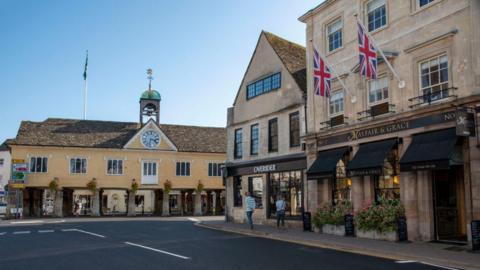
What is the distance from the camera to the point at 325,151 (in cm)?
2211

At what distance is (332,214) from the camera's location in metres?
20.7

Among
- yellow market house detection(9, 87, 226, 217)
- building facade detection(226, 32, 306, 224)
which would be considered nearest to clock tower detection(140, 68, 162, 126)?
yellow market house detection(9, 87, 226, 217)

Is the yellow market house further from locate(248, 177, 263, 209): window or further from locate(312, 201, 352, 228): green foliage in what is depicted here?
locate(312, 201, 352, 228): green foliage

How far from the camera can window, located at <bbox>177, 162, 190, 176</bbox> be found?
5131cm

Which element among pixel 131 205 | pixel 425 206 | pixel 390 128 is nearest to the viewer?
pixel 425 206

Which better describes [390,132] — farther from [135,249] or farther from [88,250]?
[88,250]

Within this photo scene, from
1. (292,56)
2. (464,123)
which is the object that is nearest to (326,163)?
(464,123)

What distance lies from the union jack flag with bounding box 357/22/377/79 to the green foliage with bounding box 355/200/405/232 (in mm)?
4758

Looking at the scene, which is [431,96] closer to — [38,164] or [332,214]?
[332,214]

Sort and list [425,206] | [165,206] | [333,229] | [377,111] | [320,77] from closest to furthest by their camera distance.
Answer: [425,206]
[377,111]
[333,229]
[320,77]
[165,206]

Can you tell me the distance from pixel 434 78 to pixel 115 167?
37725 millimetres

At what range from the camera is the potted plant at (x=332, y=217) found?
2018 centimetres

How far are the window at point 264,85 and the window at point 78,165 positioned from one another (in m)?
24.3

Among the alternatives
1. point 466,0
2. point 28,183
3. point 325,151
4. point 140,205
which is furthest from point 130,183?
point 466,0
